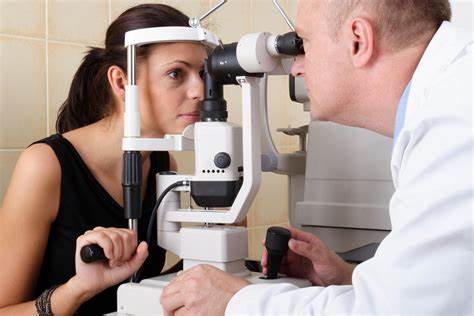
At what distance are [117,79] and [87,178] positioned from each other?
0.26 meters

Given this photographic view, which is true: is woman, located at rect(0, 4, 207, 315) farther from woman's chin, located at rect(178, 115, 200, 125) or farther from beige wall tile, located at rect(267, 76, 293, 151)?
beige wall tile, located at rect(267, 76, 293, 151)

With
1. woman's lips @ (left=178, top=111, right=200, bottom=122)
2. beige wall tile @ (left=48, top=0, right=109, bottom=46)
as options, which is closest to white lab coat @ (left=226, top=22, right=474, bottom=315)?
woman's lips @ (left=178, top=111, right=200, bottom=122)

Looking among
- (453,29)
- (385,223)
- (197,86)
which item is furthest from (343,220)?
(453,29)

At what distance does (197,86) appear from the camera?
1.58 metres

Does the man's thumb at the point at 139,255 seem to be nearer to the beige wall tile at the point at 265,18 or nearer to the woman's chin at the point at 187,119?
the woman's chin at the point at 187,119

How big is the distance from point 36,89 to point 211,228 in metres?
0.86

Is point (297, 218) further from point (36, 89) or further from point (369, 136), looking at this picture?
point (36, 89)

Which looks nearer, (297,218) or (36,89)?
(297,218)

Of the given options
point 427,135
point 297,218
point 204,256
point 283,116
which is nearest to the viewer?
point 427,135

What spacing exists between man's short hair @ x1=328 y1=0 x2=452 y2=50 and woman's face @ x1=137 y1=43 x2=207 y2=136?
53 centimetres

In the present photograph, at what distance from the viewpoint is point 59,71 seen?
195cm

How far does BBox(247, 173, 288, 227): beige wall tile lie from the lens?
2.65 metres

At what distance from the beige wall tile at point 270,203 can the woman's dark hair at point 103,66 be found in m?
0.98

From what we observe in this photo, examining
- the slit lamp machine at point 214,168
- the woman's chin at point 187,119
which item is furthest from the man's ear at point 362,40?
the woman's chin at point 187,119
